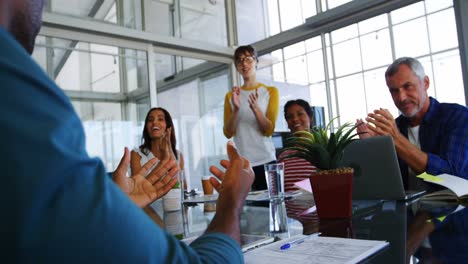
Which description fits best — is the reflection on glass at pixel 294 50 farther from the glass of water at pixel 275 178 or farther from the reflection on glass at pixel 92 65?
the glass of water at pixel 275 178

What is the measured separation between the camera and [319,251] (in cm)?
68

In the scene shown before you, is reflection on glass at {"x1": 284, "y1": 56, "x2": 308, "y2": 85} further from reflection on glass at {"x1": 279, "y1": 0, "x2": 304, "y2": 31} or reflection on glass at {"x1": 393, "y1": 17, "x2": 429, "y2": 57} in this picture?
reflection on glass at {"x1": 393, "y1": 17, "x2": 429, "y2": 57}

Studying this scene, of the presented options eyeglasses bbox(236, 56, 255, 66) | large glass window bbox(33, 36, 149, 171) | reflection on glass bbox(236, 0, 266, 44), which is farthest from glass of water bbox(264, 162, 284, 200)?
reflection on glass bbox(236, 0, 266, 44)

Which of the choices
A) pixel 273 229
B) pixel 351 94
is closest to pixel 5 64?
pixel 273 229

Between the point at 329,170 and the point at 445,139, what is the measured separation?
0.95m

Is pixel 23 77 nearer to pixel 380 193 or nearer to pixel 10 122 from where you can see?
pixel 10 122

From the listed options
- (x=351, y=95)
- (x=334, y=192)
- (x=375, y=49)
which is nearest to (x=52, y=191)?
(x=334, y=192)

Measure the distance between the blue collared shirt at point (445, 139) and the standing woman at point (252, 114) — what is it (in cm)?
119

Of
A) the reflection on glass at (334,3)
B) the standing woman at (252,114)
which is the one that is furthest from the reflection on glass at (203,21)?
the standing woman at (252,114)

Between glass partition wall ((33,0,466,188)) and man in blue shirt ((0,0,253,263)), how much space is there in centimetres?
293

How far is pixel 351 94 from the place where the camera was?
5.57 meters

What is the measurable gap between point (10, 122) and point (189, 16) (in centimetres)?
483

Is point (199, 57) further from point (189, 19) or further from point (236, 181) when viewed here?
point (236, 181)

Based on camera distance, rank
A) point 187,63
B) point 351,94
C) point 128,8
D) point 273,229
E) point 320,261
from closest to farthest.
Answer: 1. point 320,261
2. point 273,229
3. point 128,8
4. point 187,63
5. point 351,94
